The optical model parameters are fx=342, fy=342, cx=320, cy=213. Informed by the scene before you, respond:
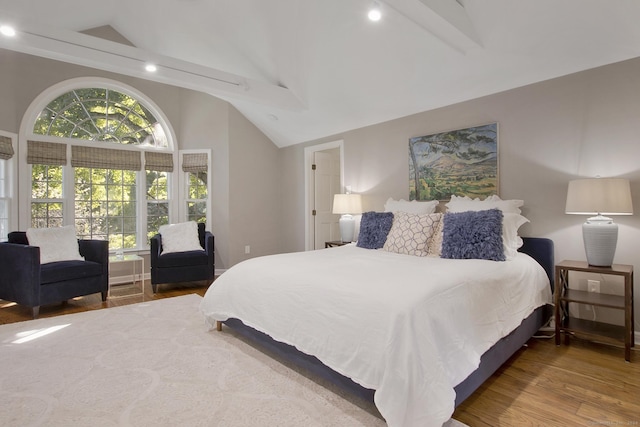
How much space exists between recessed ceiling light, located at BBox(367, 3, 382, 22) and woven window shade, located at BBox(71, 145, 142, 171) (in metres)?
3.88

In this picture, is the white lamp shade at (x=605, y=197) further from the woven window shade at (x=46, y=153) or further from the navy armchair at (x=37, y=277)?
the woven window shade at (x=46, y=153)

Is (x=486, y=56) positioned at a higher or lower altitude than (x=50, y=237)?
higher

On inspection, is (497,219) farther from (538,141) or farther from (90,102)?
(90,102)

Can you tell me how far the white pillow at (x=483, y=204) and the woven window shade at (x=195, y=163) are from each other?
373 centimetres

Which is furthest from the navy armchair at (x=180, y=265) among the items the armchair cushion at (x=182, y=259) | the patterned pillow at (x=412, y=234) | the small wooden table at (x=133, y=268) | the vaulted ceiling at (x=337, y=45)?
the patterned pillow at (x=412, y=234)

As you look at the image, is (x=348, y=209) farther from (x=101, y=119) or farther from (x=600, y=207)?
(x=101, y=119)

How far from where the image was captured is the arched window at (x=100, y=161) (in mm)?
4391

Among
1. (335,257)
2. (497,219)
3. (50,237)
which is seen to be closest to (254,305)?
(335,257)

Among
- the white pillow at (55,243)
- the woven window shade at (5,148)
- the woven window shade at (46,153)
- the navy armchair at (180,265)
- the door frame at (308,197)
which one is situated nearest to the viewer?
the white pillow at (55,243)

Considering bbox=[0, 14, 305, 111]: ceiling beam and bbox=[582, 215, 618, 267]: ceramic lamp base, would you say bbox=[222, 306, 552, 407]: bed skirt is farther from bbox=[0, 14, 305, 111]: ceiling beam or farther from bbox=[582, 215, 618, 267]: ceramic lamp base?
bbox=[0, 14, 305, 111]: ceiling beam

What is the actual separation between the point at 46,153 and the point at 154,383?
378 cm

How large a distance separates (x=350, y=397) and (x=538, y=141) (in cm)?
271

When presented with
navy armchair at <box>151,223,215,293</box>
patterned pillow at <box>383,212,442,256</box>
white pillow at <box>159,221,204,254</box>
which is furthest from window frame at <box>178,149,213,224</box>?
patterned pillow at <box>383,212,442,256</box>

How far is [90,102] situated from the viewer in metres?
4.74
